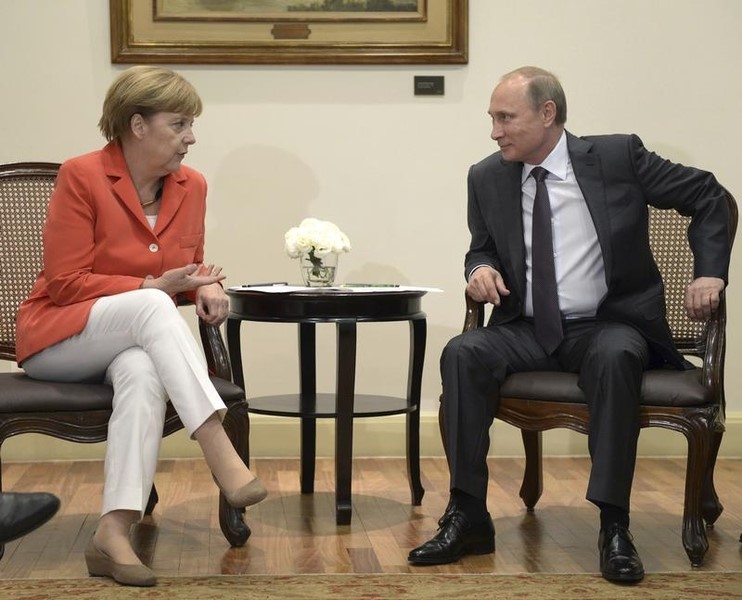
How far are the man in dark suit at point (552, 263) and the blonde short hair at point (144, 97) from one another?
0.87 m

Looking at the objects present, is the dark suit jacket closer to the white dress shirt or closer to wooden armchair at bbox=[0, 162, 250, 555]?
the white dress shirt

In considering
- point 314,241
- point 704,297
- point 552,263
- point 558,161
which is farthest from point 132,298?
point 704,297

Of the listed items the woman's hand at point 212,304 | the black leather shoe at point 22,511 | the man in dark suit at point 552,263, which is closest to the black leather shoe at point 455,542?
the man in dark suit at point 552,263

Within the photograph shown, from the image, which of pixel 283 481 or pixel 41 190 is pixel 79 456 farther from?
pixel 41 190

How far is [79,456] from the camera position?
177 inches

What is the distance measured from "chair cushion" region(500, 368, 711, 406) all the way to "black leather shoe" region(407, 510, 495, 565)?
35 centimetres

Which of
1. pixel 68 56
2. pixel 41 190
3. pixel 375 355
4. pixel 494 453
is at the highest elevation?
pixel 68 56

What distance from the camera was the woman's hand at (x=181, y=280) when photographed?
3.05 m

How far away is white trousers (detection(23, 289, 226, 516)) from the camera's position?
2.86 m

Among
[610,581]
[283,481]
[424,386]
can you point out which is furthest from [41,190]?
[610,581]

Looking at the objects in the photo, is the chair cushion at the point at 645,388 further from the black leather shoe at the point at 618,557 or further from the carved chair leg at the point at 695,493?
the black leather shoe at the point at 618,557

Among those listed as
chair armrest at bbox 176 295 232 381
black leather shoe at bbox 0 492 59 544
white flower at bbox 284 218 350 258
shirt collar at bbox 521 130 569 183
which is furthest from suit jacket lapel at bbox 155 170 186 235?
black leather shoe at bbox 0 492 59 544

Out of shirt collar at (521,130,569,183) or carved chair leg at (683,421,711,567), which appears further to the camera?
shirt collar at (521,130,569,183)

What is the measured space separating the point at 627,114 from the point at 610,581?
7.31 ft
